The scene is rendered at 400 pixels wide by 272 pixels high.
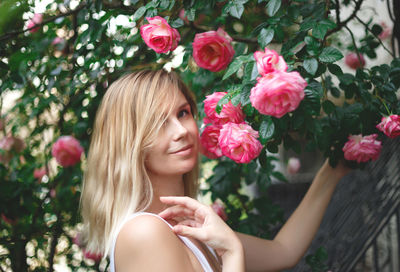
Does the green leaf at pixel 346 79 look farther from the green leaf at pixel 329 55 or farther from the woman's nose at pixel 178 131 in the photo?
the woman's nose at pixel 178 131

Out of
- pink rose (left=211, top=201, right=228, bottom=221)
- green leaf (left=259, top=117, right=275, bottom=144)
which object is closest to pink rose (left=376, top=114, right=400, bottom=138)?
green leaf (left=259, top=117, right=275, bottom=144)

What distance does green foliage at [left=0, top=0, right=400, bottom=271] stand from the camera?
1235 mm

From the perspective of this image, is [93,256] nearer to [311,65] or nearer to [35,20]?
[35,20]

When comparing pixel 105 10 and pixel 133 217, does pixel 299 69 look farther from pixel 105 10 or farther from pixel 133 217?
pixel 105 10

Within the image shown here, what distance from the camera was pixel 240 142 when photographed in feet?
4.03

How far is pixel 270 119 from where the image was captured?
118 centimetres

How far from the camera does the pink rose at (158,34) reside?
1.32 m

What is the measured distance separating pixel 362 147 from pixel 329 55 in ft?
1.43

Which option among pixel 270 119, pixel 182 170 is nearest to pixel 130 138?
→ pixel 182 170

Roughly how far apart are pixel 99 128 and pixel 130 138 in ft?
0.62

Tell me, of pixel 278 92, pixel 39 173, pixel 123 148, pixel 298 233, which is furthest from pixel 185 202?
pixel 39 173

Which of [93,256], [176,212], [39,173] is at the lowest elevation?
[93,256]

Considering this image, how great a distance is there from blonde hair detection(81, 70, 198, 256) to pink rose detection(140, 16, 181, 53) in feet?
0.52

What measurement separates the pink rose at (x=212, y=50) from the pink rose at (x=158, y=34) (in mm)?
114
